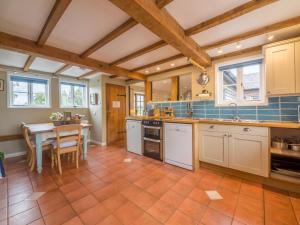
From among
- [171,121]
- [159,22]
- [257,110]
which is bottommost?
[171,121]

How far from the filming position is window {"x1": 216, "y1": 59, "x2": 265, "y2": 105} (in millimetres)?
2525

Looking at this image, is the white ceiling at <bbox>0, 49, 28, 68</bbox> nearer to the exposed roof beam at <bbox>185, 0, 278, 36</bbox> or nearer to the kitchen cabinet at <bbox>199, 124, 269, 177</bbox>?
the exposed roof beam at <bbox>185, 0, 278, 36</bbox>

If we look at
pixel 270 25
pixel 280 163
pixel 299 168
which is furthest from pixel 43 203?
pixel 270 25

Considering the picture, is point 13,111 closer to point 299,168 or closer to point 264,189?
point 264,189

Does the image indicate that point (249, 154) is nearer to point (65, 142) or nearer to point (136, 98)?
point (65, 142)

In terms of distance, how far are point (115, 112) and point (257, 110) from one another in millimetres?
4027

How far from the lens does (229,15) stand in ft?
5.22

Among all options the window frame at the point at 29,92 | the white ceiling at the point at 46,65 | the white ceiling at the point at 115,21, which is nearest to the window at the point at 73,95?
the window frame at the point at 29,92

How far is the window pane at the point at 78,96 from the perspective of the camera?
4.73 m

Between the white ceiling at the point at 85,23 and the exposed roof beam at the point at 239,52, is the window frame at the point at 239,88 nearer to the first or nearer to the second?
the exposed roof beam at the point at 239,52

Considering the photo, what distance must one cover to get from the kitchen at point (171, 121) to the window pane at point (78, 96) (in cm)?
110

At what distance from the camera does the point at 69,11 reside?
62.3 inches

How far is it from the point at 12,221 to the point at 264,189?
309 centimetres

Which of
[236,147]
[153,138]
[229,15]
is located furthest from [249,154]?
[229,15]
